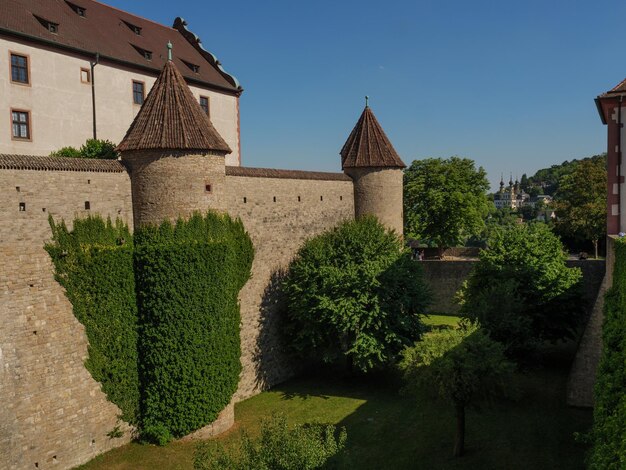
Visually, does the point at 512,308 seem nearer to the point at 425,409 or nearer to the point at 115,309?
the point at 425,409

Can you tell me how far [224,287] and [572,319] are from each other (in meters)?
15.4

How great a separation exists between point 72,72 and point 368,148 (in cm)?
1430

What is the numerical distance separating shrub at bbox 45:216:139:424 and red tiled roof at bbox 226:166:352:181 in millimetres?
5073

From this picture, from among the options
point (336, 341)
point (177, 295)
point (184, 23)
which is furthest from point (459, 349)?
point (184, 23)

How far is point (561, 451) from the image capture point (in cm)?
1536

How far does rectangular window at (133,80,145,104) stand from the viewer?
2736 cm

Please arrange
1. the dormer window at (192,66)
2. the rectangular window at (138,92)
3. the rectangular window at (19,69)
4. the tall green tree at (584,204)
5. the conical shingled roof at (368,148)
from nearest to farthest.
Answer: the rectangular window at (19,69)
the conical shingled roof at (368,148)
the rectangular window at (138,92)
the dormer window at (192,66)
the tall green tree at (584,204)

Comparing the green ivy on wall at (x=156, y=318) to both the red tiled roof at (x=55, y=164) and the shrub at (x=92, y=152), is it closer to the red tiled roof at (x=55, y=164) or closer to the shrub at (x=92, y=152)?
the red tiled roof at (x=55, y=164)

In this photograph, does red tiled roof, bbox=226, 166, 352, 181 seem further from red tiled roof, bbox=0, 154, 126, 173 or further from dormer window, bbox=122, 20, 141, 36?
dormer window, bbox=122, 20, 141, 36

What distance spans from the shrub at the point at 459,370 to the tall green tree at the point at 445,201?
25.6 meters

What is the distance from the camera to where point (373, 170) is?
26.3 meters

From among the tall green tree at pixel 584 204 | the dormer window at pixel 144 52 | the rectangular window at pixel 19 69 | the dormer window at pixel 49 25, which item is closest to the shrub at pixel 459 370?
the rectangular window at pixel 19 69

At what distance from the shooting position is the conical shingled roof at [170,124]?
16766 millimetres

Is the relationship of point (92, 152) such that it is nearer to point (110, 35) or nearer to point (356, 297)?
point (110, 35)
